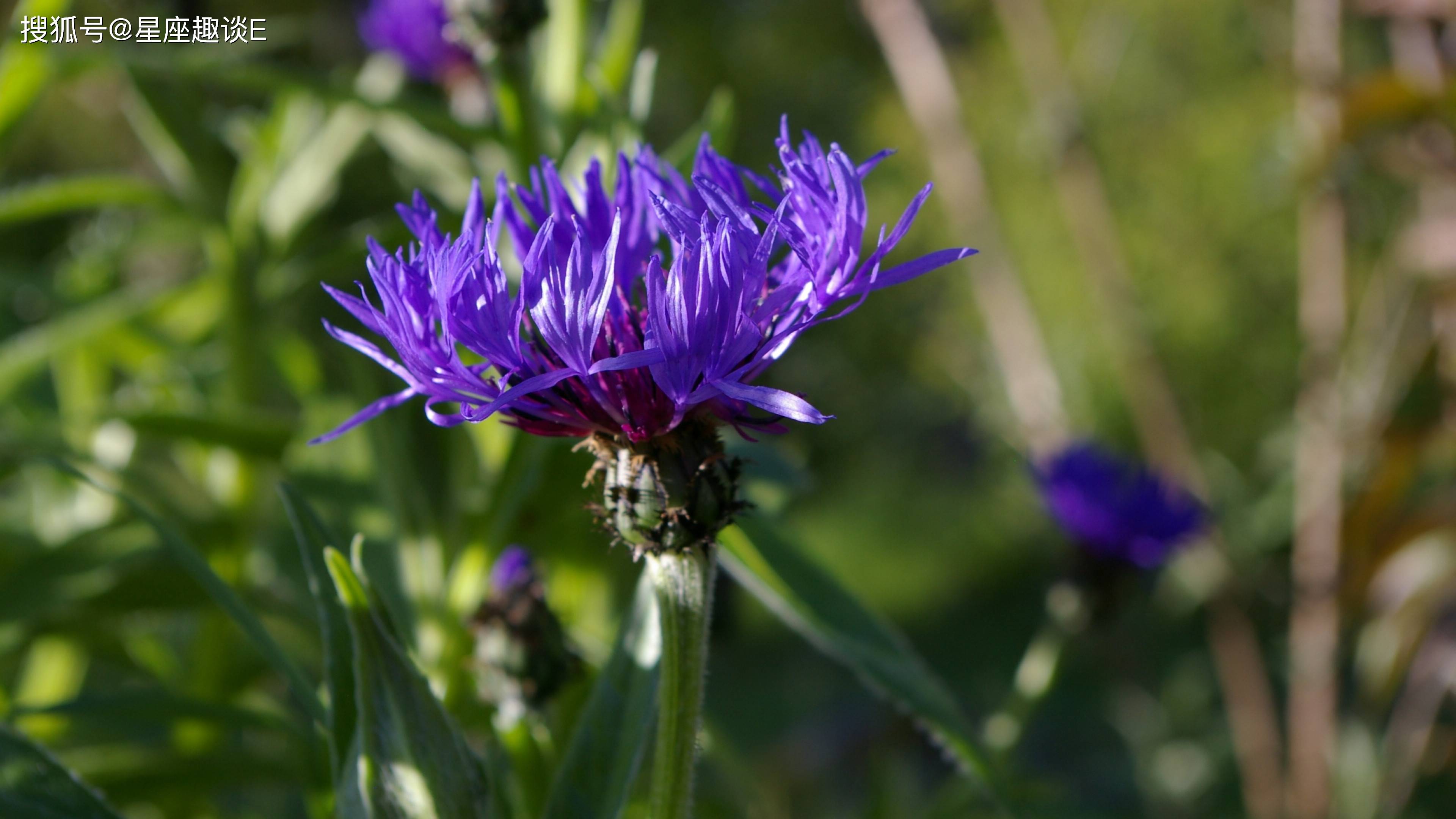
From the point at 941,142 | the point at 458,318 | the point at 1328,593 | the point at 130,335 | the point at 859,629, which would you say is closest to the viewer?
the point at 458,318

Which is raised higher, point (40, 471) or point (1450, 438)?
point (40, 471)

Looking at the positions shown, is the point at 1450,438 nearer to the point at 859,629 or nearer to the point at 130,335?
the point at 859,629

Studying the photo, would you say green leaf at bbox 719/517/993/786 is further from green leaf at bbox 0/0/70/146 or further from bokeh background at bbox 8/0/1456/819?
green leaf at bbox 0/0/70/146

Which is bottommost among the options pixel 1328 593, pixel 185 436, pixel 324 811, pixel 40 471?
pixel 324 811

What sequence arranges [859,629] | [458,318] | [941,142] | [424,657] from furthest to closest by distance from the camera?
[941,142] → [424,657] → [859,629] → [458,318]

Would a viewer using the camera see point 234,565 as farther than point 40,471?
No

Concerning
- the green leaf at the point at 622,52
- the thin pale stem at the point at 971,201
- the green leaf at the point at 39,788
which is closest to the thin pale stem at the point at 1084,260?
the thin pale stem at the point at 971,201

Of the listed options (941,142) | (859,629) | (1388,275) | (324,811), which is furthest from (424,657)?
(1388,275)

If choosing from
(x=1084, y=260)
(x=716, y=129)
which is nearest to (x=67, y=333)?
(x=716, y=129)

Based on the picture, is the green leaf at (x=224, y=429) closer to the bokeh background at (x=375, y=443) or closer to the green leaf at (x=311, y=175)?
the bokeh background at (x=375, y=443)
